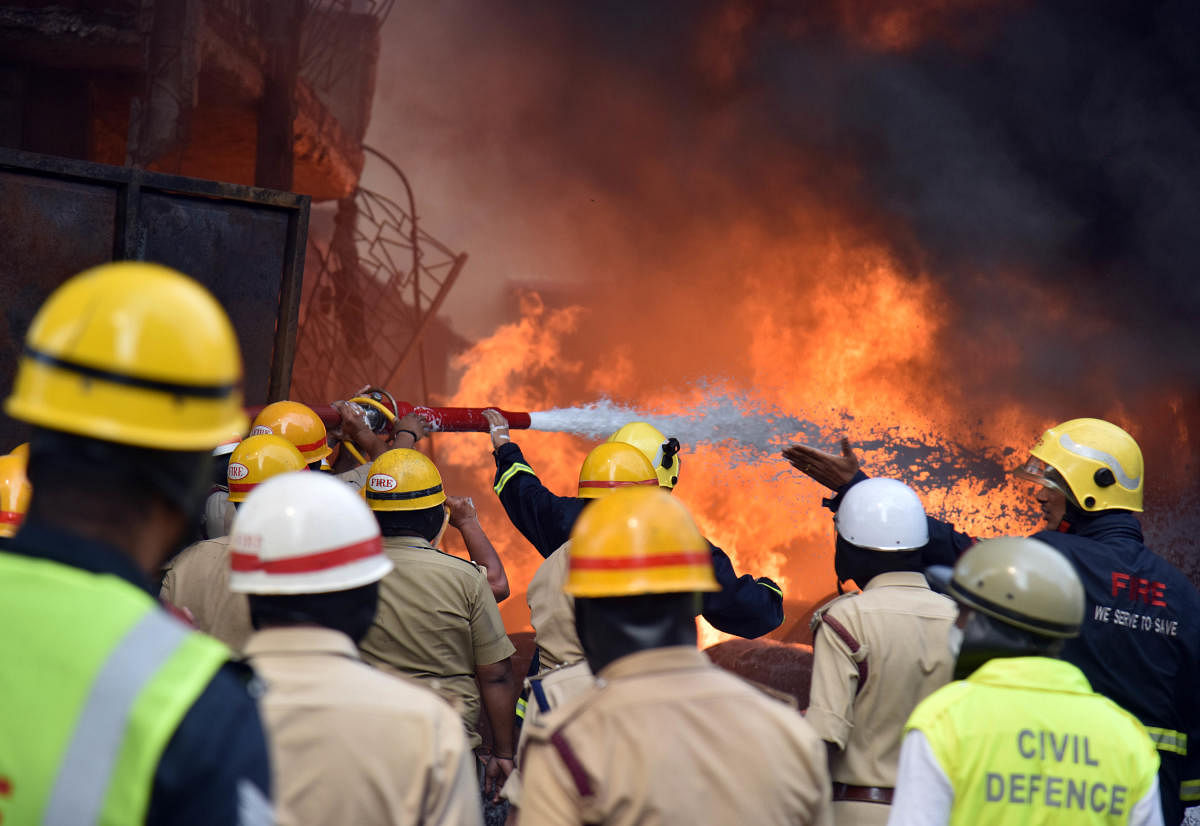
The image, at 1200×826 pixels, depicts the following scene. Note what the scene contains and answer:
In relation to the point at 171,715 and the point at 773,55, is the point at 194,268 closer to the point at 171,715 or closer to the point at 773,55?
the point at 171,715

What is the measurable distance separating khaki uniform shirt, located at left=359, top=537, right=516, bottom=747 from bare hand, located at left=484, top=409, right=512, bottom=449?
1.59 meters

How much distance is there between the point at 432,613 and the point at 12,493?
150 centimetres

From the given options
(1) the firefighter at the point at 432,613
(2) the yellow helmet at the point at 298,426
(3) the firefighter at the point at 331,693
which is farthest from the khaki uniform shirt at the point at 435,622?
(3) the firefighter at the point at 331,693

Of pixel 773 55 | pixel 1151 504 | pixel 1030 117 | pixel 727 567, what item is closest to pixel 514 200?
pixel 773 55

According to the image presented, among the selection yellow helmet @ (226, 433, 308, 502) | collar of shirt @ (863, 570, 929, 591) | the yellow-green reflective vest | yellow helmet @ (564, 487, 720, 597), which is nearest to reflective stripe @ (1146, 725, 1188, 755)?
collar of shirt @ (863, 570, 929, 591)

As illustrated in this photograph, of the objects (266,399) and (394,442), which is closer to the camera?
(394,442)

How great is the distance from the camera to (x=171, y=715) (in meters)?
1.20

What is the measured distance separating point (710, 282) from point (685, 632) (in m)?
12.6

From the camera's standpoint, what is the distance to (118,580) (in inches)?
51.6

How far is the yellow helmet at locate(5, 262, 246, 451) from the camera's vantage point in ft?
4.37

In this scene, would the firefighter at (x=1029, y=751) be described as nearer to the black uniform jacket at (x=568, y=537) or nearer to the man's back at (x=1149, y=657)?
the man's back at (x=1149, y=657)

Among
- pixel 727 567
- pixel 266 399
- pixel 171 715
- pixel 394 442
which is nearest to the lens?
pixel 171 715

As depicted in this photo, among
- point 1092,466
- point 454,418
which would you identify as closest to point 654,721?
point 1092,466

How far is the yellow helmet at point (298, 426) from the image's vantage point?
5.23 m
